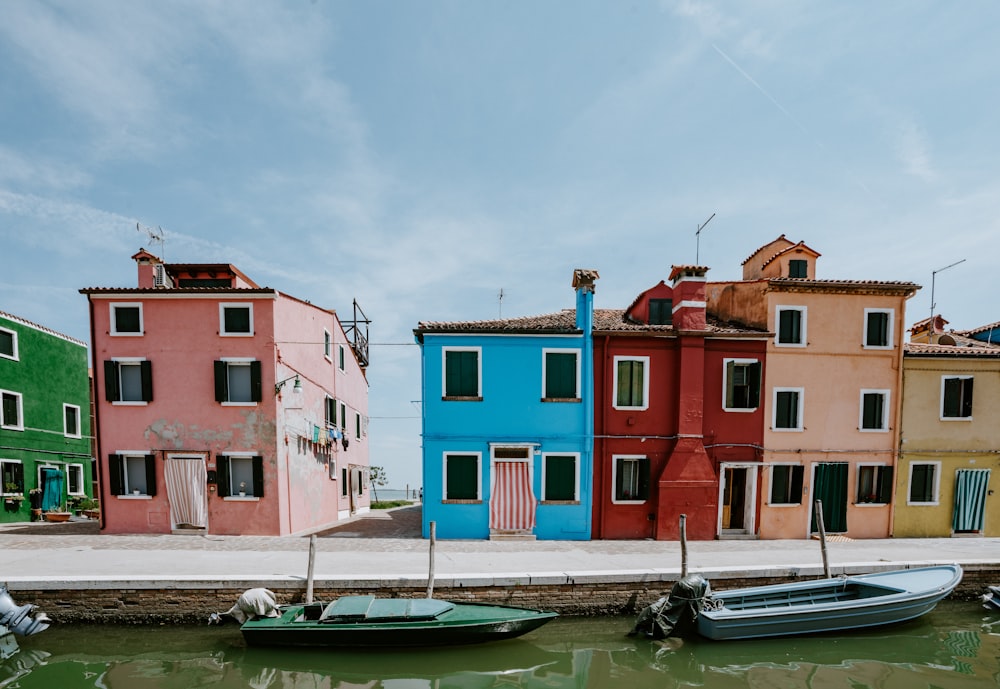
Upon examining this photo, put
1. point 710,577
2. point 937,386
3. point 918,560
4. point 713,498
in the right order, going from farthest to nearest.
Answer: point 937,386, point 713,498, point 918,560, point 710,577

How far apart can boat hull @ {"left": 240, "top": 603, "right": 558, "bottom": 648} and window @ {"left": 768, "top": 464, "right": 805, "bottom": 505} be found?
10.6 m

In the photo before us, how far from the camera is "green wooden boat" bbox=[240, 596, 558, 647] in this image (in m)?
9.62

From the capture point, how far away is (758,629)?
34.5ft

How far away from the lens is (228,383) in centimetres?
1616

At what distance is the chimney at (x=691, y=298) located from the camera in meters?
16.0

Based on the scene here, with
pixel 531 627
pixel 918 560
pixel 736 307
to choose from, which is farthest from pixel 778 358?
pixel 531 627

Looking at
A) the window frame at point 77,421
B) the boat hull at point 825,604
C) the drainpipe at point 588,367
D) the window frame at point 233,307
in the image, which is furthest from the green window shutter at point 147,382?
the boat hull at point 825,604

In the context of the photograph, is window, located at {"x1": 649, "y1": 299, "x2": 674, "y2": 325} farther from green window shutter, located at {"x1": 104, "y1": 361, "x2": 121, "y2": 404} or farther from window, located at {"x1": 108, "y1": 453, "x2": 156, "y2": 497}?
green window shutter, located at {"x1": 104, "y1": 361, "x2": 121, "y2": 404}

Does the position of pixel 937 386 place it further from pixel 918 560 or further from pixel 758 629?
pixel 758 629

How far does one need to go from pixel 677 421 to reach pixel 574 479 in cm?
379

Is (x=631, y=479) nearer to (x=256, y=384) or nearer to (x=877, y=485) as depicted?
(x=877, y=485)

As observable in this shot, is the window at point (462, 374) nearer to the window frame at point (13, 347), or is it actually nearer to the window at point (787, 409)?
the window at point (787, 409)

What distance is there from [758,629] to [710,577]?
1.33 m

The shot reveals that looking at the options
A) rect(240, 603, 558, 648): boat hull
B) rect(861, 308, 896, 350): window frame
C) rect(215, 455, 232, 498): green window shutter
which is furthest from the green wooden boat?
rect(861, 308, 896, 350): window frame
